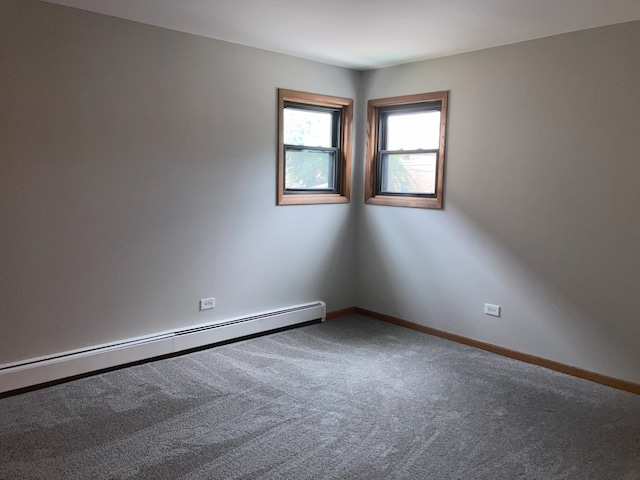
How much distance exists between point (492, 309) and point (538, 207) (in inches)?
37.3

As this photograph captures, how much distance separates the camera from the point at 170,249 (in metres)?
4.12

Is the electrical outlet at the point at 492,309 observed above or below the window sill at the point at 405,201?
below

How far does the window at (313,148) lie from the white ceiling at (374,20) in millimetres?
668

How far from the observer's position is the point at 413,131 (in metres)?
5.08

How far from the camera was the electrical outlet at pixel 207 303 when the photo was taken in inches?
172

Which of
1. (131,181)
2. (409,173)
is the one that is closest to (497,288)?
(409,173)

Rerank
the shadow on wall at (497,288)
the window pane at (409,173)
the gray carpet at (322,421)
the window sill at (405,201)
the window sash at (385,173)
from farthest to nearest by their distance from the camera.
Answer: the window sash at (385,173)
the window pane at (409,173)
the window sill at (405,201)
the shadow on wall at (497,288)
the gray carpet at (322,421)

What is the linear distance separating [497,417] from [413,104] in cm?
297

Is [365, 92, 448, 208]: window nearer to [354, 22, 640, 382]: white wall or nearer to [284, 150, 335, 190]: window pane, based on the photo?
[354, 22, 640, 382]: white wall

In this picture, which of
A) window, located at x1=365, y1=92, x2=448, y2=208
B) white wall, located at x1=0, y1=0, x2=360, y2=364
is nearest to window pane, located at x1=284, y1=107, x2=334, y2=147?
white wall, located at x1=0, y1=0, x2=360, y2=364

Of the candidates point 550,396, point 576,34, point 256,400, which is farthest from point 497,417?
point 576,34

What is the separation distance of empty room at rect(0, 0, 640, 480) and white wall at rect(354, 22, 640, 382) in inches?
0.7

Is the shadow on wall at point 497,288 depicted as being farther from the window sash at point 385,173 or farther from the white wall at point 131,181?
the white wall at point 131,181

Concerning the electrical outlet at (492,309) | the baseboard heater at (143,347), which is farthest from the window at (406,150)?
the baseboard heater at (143,347)
